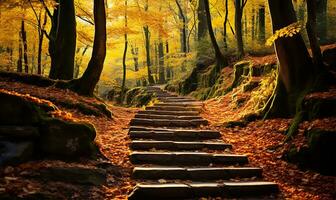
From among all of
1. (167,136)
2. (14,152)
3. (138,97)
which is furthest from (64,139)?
(138,97)

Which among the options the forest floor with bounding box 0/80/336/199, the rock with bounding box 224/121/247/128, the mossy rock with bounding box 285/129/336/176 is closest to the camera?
the forest floor with bounding box 0/80/336/199

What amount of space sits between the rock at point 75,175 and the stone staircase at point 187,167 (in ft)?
2.39

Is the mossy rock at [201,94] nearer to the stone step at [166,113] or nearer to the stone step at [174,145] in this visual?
the stone step at [166,113]

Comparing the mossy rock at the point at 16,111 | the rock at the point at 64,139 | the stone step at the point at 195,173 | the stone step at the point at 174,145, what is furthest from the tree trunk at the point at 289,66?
the mossy rock at the point at 16,111

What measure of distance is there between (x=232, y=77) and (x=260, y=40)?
4.64 metres

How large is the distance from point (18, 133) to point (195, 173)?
344 cm

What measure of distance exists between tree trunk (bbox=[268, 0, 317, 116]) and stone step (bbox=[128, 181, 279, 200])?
348 cm

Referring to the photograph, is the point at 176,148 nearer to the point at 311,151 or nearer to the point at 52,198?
the point at 311,151

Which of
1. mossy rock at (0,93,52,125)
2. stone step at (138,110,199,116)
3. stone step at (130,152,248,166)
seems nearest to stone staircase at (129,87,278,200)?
stone step at (130,152,248,166)

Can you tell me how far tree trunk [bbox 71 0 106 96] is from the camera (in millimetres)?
11195

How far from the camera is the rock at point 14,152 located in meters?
5.27

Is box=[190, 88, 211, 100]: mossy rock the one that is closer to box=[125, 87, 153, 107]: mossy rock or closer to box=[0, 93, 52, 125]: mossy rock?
box=[125, 87, 153, 107]: mossy rock

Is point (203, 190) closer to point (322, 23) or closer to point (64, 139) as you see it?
point (64, 139)

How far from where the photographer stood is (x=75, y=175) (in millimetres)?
5566
